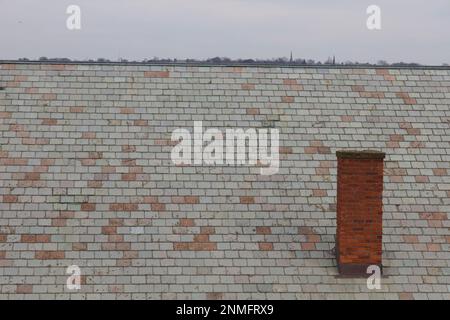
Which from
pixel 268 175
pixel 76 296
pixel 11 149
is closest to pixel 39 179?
pixel 11 149

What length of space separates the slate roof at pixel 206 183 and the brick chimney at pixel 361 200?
51cm

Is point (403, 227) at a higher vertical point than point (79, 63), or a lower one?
lower

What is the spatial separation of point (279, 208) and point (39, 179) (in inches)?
138

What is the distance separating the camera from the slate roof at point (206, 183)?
1170cm

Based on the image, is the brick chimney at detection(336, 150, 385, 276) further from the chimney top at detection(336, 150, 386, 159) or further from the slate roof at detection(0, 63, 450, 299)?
the slate roof at detection(0, 63, 450, 299)

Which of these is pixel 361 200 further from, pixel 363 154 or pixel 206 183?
pixel 206 183

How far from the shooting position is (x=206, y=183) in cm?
1298

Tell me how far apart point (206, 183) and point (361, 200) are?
244 centimetres

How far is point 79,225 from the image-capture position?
1220cm

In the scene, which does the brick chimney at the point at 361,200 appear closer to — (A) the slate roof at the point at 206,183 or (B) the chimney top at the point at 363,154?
(B) the chimney top at the point at 363,154

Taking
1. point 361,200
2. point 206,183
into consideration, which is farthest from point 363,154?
point 206,183
